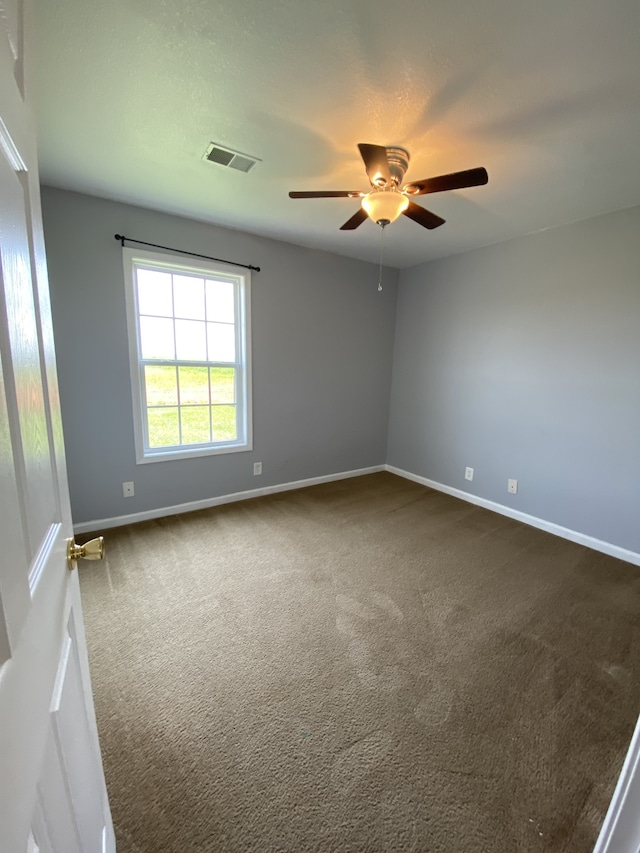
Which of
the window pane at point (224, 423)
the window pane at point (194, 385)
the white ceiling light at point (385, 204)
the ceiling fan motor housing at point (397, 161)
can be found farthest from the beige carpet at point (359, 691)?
the ceiling fan motor housing at point (397, 161)

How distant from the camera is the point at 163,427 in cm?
297

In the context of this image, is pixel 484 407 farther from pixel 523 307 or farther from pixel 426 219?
pixel 426 219

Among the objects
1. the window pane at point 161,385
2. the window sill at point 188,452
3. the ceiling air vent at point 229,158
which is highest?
the ceiling air vent at point 229,158

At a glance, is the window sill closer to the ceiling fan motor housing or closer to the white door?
the white door

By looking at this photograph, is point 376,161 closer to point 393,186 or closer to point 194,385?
point 393,186

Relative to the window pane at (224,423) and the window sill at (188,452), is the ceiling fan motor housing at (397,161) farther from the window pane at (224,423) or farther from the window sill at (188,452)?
the window sill at (188,452)

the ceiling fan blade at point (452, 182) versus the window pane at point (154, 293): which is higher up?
the ceiling fan blade at point (452, 182)

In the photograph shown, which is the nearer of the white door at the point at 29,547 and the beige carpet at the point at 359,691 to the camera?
the white door at the point at 29,547

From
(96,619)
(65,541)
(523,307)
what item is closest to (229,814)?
(65,541)

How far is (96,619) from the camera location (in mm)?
1856

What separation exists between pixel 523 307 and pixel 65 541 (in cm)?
345

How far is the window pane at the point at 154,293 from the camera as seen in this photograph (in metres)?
2.73

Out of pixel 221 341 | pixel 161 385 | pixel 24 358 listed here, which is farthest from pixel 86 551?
pixel 221 341

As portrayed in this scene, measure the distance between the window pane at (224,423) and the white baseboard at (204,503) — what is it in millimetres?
559
